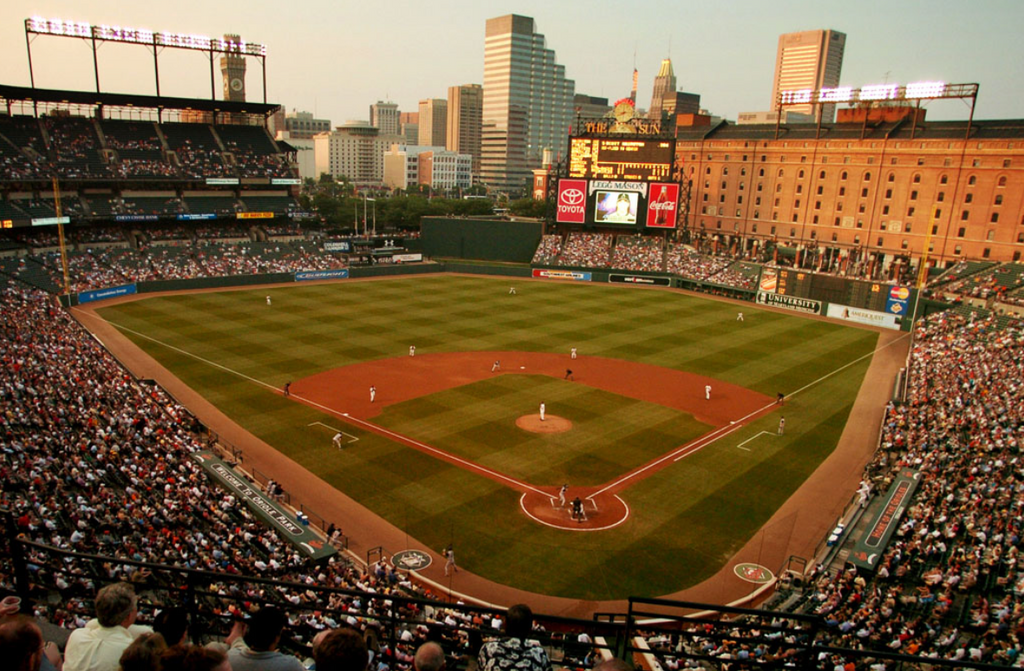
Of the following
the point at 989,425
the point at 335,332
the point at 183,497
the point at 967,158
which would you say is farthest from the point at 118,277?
the point at 967,158

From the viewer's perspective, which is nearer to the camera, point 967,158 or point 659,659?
point 659,659

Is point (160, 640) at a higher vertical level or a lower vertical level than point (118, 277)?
higher

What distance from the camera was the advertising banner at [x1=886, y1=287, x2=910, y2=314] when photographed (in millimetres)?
58156

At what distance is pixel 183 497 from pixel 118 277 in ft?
157

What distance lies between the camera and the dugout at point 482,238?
87.1 m

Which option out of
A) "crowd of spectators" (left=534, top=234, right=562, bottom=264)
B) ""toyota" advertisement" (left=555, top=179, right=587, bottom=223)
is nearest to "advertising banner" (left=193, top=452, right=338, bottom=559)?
""toyota" advertisement" (left=555, top=179, right=587, bottom=223)

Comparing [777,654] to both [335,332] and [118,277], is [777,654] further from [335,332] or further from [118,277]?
[118,277]

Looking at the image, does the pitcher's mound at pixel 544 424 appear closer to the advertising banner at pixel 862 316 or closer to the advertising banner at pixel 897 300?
the advertising banner at pixel 862 316

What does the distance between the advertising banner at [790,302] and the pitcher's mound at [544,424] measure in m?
40.0

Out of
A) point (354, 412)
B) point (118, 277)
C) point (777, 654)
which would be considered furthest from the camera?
point (118, 277)

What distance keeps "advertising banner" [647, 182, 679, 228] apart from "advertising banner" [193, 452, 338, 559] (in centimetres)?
5507

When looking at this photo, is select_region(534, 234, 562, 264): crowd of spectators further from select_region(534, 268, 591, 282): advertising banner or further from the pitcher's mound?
the pitcher's mound

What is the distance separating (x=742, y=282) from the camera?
71250 millimetres

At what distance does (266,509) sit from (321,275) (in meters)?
53.2
